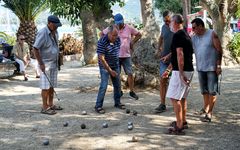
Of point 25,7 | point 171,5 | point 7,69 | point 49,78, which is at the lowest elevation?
point 7,69

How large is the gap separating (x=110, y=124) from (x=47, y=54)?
187 centimetres

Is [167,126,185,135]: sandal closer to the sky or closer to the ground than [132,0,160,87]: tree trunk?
closer to the ground

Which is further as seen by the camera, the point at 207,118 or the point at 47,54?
the point at 47,54

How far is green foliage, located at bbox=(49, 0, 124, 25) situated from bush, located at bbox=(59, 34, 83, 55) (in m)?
11.6

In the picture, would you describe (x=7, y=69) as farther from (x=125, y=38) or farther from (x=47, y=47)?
(x=47, y=47)

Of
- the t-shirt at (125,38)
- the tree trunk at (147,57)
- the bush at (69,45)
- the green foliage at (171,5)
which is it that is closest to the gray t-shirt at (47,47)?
the t-shirt at (125,38)

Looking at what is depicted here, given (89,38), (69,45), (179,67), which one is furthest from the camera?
(69,45)

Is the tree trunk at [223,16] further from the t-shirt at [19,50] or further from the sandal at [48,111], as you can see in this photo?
the sandal at [48,111]

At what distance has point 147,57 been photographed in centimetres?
1077

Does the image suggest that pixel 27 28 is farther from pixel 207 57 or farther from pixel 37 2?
pixel 207 57

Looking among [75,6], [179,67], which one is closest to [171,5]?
[75,6]

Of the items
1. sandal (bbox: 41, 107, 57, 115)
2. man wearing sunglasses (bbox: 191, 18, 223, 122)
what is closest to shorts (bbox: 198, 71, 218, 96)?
man wearing sunglasses (bbox: 191, 18, 223, 122)

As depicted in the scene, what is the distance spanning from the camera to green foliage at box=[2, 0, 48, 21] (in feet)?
71.8

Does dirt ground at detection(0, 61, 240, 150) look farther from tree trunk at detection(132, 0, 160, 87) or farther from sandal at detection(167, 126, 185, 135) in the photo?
tree trunk at detection(132, 0, 160, 87)
